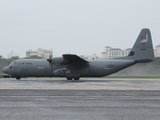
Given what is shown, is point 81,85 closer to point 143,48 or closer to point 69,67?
point 69,67

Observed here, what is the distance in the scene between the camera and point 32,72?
3634 centimetres

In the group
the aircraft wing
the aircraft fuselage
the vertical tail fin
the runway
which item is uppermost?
the vertical tail fin

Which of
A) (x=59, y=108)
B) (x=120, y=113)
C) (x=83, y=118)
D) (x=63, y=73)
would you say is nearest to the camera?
(x=83, y=118)

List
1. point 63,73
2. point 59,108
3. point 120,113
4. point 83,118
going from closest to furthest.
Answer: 1. point 83,118
2. point 120,113
3. point 59,108
4. point 63,73

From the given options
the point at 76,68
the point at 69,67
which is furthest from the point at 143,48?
the point at 69,67

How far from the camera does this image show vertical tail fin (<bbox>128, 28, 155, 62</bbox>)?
37.3 metres

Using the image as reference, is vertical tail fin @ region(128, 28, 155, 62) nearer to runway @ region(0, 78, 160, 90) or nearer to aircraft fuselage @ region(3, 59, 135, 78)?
aircraft fuselage @ region(3, 59, 135, 78)

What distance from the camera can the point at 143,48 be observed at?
3731 centimetres

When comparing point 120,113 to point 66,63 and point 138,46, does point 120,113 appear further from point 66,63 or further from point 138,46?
point 138,46

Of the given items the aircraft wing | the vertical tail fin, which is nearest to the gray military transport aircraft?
the aircraft wing

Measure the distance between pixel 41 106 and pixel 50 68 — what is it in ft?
75.8

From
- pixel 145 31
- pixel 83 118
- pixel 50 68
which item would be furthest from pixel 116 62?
pixel 83 118

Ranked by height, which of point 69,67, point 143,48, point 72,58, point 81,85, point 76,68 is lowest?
point 81,85

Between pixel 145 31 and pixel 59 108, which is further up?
pixel 145 31
